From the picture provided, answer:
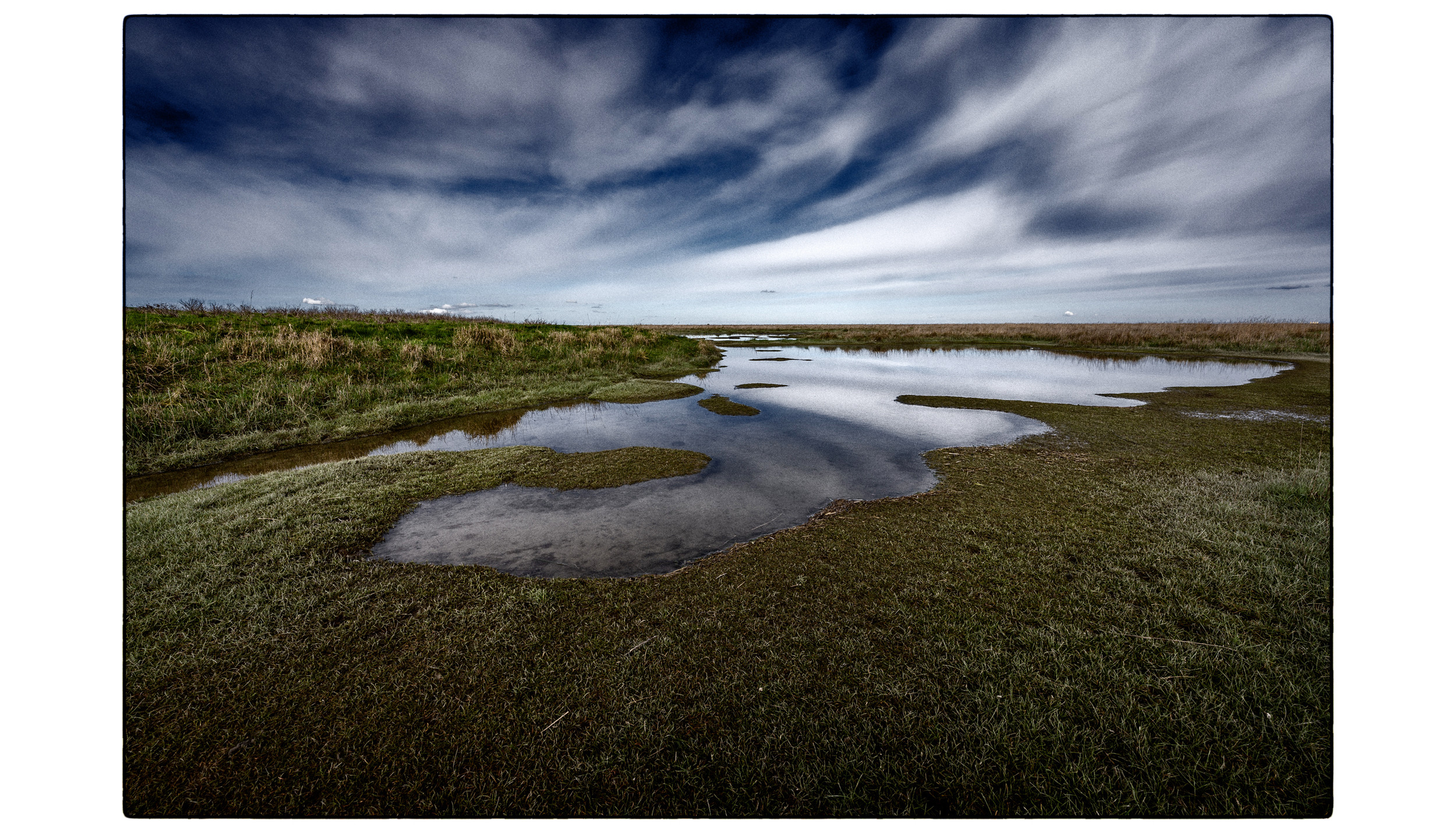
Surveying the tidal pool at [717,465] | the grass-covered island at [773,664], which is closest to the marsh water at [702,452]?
the tidal pool at [717,465]

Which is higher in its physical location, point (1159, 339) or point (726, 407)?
point (1159, 339)

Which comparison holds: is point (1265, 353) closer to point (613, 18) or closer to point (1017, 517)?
point (1017, 517)

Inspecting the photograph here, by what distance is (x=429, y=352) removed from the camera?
60.4ft

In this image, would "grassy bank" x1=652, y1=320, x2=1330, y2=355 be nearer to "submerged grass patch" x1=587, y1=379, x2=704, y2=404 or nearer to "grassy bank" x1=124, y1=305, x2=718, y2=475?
"submerged grass patch" x1=587, y1=379, x2=704, y2=404

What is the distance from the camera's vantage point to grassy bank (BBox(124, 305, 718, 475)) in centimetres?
907

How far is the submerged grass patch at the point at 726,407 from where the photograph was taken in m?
13.6

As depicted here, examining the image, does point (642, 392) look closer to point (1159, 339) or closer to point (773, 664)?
point (773, 664)

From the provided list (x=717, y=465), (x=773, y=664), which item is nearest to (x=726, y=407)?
(x=717, y=465)

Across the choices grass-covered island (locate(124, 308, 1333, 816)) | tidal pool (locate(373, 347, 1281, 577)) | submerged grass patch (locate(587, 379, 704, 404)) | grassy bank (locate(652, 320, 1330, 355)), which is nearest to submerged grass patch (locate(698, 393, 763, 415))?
→ tidal pool (locate(373, 347, 1281, 577))

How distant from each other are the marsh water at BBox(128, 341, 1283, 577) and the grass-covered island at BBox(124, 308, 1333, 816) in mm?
590

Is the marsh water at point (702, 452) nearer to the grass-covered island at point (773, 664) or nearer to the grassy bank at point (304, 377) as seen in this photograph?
the grass-covered island at point (773, 664)

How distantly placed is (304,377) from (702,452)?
13.0m

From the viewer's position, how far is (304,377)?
1311cm

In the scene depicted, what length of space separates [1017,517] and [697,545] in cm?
401
